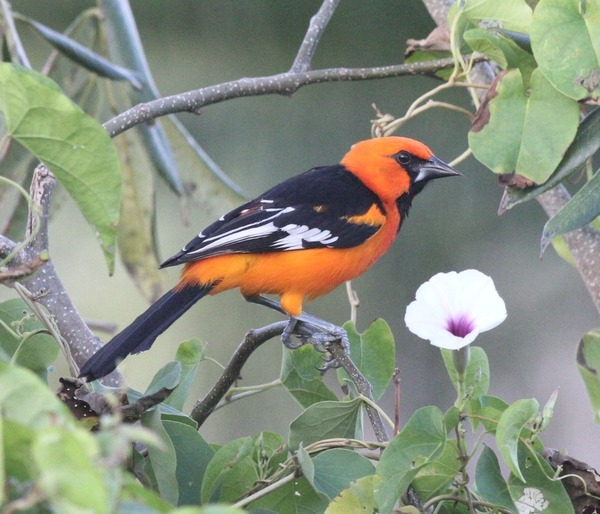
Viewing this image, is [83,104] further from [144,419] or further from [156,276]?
[144,419]

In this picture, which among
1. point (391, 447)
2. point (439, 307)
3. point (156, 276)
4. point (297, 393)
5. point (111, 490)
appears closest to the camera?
point (111, 490)

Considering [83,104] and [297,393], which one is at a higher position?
[83,104]

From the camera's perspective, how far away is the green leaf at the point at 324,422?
46.3 inches

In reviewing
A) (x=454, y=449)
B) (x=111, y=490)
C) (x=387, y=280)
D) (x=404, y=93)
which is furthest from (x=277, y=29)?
(x=111, y=490)

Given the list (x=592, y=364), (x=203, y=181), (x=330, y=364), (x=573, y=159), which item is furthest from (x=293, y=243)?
(x=592, y=364)

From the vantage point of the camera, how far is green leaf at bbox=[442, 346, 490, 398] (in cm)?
111

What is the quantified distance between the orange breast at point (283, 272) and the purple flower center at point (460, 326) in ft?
3.68

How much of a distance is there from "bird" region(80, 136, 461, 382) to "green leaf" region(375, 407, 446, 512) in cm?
101

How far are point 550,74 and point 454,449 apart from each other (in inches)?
27.9

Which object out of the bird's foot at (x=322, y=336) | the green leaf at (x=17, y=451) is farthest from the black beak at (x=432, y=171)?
the green leaf at (x=17, y=451)

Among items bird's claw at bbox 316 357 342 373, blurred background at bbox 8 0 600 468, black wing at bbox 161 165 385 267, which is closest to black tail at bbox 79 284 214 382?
black wing at bbox 161 165 385 267

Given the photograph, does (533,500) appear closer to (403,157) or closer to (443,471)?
(443,471)

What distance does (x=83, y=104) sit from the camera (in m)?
2.60

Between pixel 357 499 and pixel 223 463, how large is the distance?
185mm
